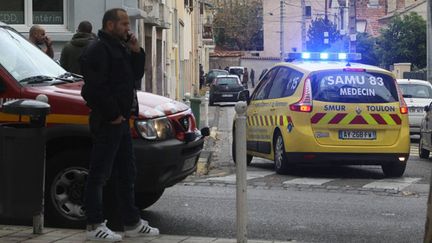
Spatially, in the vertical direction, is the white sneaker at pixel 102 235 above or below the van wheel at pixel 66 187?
below

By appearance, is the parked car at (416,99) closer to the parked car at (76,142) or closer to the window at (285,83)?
the window at (285,83)

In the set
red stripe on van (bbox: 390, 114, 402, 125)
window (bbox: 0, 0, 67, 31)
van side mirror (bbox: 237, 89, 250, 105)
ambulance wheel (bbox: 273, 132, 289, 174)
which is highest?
window (bbox: 0, 0, 67, 31)

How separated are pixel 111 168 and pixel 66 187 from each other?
89cm

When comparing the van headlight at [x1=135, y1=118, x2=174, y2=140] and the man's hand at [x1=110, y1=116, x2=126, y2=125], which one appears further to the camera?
the van headlight at [x1=135, y1=118, x2=174, y2=140]

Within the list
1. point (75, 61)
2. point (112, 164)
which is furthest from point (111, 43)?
point (75, 61)

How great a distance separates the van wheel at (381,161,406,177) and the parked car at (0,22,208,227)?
5120mm

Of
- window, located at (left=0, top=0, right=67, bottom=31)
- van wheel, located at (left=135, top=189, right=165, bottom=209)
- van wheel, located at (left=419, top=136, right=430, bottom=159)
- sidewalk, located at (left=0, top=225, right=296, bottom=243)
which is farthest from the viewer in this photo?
window, located at (left=0, top=0, right=67, bottom=31)

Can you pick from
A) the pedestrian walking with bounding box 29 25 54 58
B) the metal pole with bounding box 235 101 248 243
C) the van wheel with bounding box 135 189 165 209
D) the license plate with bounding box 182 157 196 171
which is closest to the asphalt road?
the van wheel with bounding box 135 189 165 209

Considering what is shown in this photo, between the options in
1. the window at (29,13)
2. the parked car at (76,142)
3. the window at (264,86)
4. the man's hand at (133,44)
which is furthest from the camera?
the window at (29,13)

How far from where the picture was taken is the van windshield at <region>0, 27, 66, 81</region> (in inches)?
264

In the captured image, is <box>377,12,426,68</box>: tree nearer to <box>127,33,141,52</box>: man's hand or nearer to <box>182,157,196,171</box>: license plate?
<box>182,157,196,171</box>: license plate

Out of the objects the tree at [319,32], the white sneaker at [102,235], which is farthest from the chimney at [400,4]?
the white sneaker at [102,235]

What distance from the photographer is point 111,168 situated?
227 inches

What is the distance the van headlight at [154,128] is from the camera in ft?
20.8
